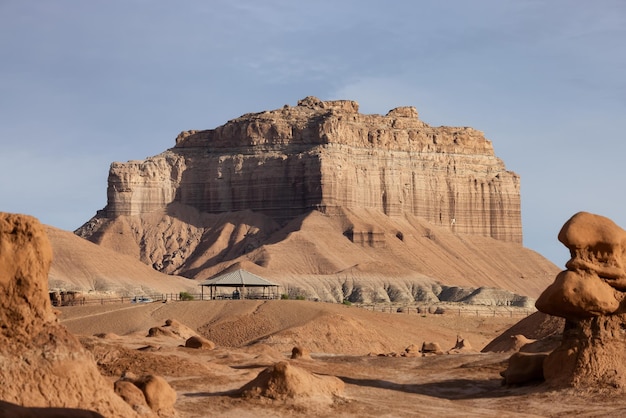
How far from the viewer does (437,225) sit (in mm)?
143750

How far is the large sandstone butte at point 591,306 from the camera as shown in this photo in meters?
28.5

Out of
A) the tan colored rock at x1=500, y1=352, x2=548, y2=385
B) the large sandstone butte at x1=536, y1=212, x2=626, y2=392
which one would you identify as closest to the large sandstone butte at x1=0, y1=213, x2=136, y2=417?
the large sandstone butte at x1=536, y1=212, x2=626, y2=392

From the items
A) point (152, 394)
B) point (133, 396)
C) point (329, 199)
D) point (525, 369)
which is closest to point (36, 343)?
point (133, 396)

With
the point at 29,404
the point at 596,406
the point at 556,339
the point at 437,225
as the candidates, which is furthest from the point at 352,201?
the point at 29,404

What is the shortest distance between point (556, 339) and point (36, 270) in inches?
808

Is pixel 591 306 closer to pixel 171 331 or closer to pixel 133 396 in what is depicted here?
pixel 133 396

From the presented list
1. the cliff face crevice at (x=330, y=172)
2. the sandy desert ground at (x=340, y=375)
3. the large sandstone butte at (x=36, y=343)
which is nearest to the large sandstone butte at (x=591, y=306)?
the sandy desert ground at (x=340, y=375)

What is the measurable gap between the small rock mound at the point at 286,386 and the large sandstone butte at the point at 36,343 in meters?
4.85

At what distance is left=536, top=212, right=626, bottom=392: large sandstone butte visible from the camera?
1121 inches

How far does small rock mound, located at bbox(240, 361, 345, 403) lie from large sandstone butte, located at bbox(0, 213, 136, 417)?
15.9ft

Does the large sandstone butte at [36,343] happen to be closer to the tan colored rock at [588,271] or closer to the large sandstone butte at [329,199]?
the tan colored rock at [588,271]

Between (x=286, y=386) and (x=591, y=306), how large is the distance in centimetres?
915

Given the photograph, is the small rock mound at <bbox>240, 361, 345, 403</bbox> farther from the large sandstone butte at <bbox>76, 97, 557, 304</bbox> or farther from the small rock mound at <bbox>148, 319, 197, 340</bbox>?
the large sandstone butte at <bbox>76, 97, 557, 304</bbox>

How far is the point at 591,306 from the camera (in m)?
28.8
